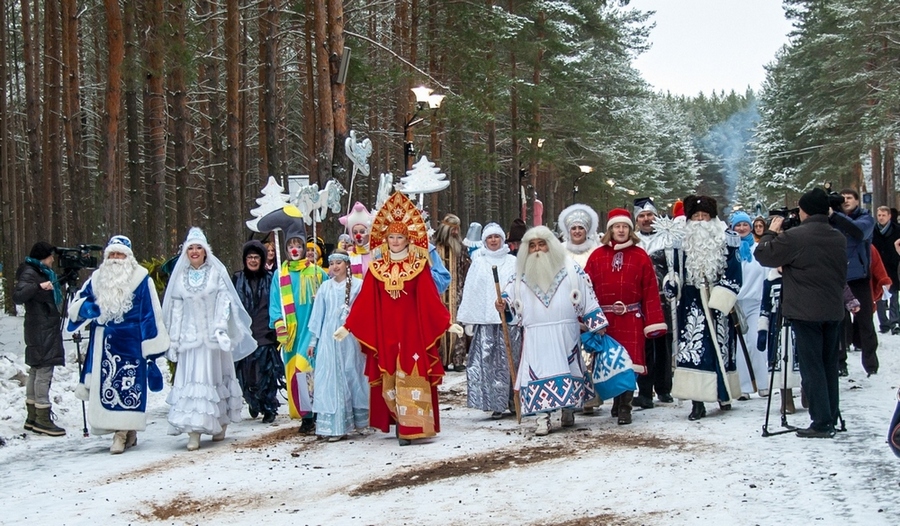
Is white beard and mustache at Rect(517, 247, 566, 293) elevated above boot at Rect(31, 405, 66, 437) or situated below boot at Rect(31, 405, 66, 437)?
above

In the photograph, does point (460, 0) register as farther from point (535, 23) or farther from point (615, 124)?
point (615, 124)

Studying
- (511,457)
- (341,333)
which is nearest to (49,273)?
(341,333)

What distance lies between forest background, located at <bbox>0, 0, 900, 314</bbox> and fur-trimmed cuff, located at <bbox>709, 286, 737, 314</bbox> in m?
7.50

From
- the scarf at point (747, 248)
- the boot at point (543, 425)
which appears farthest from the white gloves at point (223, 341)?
the scarf at point (747, 248)

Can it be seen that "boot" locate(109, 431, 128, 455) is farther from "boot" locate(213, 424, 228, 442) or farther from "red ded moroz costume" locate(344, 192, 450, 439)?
"red ded moroz costume" locate(344, 192, 450, 439)

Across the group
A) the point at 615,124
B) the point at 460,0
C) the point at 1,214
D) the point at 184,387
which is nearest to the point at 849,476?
the point at 184,387

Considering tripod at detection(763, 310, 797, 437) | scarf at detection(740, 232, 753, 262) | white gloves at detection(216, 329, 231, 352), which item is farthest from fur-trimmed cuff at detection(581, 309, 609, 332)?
white gloves at detection(216, 329, 231, 352)

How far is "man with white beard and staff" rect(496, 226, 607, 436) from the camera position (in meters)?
9.05

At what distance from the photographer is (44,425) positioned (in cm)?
1016

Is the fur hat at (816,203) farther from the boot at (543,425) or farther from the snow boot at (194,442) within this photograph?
the snow boot at (194,442)

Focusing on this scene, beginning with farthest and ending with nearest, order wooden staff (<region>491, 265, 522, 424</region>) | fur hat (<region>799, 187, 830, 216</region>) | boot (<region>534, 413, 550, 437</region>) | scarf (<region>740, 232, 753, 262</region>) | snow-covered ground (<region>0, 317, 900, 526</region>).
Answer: scarf (<region>740, 232, 753, 262</region>) → wooden staff (<region>491, 265, 522, 424</region>) → boot (<region>534, 413, 550, 437</region>) → fur hat (<region>799, 187, 830, 216</region>) → snow-covered ground (<region>0, 317, 900, 526</region>)

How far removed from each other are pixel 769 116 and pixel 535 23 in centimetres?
2536

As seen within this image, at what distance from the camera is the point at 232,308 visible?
9.81m

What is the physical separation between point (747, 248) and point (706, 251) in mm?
2328
